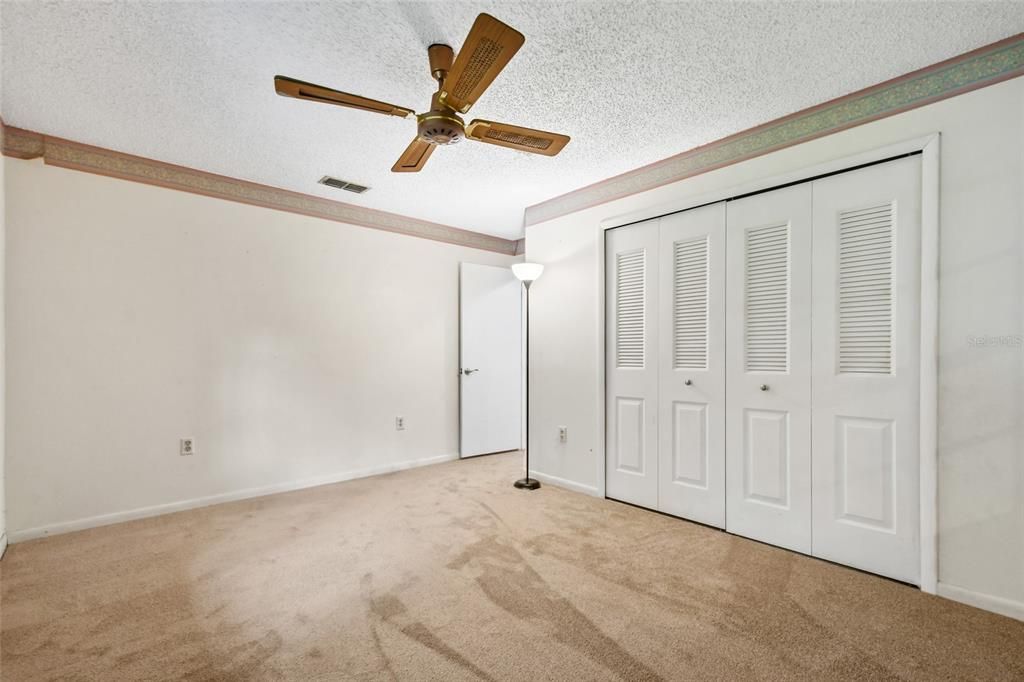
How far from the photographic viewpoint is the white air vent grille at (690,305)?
3.03 m

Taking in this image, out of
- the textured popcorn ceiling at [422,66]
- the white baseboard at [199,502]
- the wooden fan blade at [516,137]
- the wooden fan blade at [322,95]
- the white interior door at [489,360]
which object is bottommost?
the white baseboard at [199,502]

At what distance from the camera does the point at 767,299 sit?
2.74 m

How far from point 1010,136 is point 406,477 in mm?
4342

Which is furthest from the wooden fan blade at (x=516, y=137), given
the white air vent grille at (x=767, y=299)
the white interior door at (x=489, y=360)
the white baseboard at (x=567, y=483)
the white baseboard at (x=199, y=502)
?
the white baseboard at (x=199, y=502)

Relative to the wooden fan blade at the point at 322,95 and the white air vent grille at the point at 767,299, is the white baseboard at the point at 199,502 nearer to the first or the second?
the wooden fan blade at the point at 322,95

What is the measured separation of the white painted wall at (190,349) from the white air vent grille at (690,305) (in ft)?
8.31

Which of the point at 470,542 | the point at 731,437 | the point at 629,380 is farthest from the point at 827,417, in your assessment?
the point at 470,542

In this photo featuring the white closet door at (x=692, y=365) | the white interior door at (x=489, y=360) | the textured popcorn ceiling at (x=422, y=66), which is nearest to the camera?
the textured popcorn ceiling at (x=422, y=66)

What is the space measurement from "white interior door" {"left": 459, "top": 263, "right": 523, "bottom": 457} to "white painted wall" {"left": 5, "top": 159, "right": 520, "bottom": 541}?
452mm

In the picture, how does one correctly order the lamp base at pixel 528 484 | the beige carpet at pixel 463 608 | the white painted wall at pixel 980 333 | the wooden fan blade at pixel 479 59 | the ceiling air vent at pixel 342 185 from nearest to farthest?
1. the wooden fan blade at pixel 479 59
2. the beige carpet at pixel 463 608
3. the white painted wall at pixel 980 333
4. the ceiling air vent at pixel 342 185
5. the lamp base at pixel 528 484

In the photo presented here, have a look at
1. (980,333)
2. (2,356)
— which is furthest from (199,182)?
(980,333)

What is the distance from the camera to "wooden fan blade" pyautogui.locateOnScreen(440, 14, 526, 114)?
1.48 meters

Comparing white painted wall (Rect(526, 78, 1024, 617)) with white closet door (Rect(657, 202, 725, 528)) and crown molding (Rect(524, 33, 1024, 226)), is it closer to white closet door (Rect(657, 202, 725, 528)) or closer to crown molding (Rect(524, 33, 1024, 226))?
crown molding (Rect(524, 33, 1024, 226))

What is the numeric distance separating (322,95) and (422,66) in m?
0.64
